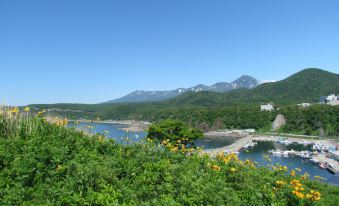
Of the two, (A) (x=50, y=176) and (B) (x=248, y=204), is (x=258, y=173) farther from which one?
(A) (x=50, y=176)

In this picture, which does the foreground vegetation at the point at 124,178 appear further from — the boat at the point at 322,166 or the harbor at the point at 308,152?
the boat at the point at 322,166

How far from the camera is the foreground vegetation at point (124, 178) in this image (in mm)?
4426

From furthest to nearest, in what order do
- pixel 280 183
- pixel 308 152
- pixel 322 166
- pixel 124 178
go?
pixel 308 152 → pixel 322 166 → pixel 280 183 → pixel 124 178

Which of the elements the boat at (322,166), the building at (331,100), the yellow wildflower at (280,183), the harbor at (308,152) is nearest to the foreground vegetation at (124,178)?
the yellow wildflower at (280,183)

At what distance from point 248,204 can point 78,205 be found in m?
2.83

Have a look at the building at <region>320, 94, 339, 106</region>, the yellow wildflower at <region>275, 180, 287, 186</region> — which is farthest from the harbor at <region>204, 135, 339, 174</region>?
the building at <region>320, 94, 339, 106</region>

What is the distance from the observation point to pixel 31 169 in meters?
5.40

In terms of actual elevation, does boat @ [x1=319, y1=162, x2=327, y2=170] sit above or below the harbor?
below

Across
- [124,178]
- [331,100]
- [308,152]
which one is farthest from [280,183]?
[331,100]

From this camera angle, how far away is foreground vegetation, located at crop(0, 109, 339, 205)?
14.5 feet

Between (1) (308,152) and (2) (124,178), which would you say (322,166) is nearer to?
(1) (308,152)

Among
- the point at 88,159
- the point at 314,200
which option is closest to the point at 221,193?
the point at 314,200

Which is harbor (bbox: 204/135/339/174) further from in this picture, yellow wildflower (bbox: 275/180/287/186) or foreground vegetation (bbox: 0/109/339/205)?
yellow wildflower (bbox: 275/180/287/186)

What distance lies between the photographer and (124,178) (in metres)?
5.60
